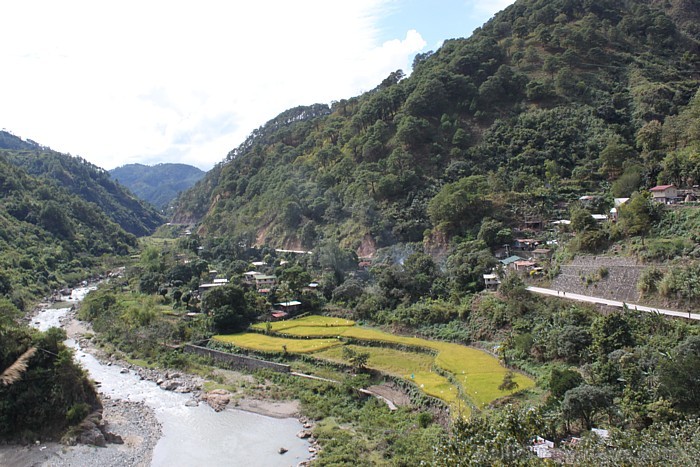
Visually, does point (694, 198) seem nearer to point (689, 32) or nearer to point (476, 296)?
point (476, 296)

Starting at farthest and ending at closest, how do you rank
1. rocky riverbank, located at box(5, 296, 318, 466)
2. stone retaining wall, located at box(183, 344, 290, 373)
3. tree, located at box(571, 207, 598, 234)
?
tree, located at box(571, 207, 598, 234) → stone retaining wall, located at box(183, 344, 290, 373) → rocky riverbank, located at box(5, 296, 318, 466)

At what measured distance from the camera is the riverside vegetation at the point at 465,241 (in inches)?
723

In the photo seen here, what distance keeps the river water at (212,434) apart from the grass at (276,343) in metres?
5.43

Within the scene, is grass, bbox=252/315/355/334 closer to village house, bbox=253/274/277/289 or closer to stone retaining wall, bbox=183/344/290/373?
stone retaining wall, bbox=183/344/290/373

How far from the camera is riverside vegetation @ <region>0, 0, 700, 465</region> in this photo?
18359 millimetres

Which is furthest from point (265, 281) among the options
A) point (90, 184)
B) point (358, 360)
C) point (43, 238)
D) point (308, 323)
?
point (90, 184)

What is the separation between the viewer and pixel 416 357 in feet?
91.0

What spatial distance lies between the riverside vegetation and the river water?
1708 mm

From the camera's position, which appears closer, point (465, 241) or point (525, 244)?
point (525, 244)

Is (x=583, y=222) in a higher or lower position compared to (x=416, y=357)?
higher

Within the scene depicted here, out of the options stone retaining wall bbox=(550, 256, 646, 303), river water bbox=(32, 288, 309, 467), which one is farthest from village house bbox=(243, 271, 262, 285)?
stone retaining wall bbox=(550, 256, 646, 303)

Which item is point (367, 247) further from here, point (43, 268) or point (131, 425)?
point (43, 268)

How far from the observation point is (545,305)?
26.7 m

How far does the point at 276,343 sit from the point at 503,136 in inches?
1347
